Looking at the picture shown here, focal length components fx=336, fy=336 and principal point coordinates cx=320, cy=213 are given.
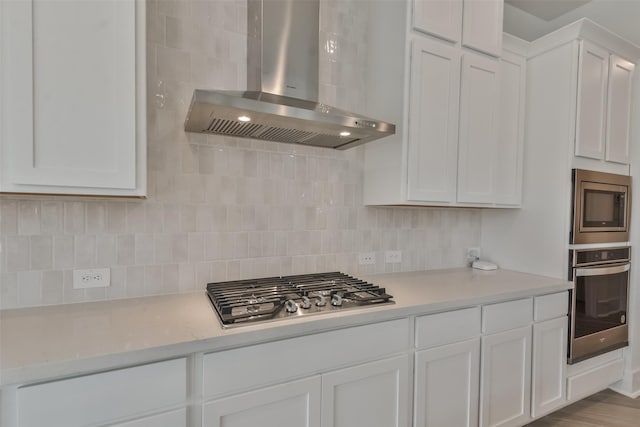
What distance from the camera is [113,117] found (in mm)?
1248

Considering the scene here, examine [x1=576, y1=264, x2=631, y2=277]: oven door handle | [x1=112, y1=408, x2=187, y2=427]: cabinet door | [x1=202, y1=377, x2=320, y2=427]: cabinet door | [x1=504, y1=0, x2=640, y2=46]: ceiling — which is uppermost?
[x1=504, y1=0, x2=640, y2=46]: ceiling

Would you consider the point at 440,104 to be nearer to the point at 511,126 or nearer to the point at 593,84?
the point at 511,126

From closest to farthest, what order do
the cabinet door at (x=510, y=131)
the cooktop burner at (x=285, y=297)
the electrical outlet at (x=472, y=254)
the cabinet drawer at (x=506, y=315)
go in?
the cooktop burner at (x=285, y=297) → the cabinet drawer at (x=506, y=315) → the cabinet door at (x=510, y=131) → the electrical outlet at (x=472, y=254)

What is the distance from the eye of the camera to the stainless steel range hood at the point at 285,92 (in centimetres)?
146

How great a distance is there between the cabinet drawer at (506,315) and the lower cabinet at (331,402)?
1.88ft

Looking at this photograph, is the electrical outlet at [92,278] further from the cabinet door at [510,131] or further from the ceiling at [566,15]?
the ceiling at [566,15]

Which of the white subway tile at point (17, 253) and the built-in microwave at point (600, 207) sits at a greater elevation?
the built-in microwave at point (600, 207)

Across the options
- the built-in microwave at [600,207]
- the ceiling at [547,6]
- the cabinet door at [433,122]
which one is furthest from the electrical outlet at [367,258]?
the ceiling at [547,6]

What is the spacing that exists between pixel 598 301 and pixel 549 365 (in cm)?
64

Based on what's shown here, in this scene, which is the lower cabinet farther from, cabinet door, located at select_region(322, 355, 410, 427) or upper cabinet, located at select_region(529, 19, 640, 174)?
upper cabinet, located at select_region(529, 19, 640, 174)

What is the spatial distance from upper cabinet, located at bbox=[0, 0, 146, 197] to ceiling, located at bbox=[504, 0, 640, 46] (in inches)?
107

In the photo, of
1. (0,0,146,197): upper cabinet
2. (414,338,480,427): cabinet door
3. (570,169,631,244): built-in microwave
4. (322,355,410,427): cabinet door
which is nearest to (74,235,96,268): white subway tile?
(0,0,146,197): upper cabinet

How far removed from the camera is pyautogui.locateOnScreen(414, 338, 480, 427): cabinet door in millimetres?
1594

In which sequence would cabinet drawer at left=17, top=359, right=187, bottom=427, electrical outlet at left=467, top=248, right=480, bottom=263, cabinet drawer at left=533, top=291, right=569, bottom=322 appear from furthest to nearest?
electrical outlet at left=467, top=248, right=480, bottom=263 < cabinet drawer at left=533, top=291, right=569, bottom=322 < cabinet drawer at left=17, top=359, right=187, bottom=427
